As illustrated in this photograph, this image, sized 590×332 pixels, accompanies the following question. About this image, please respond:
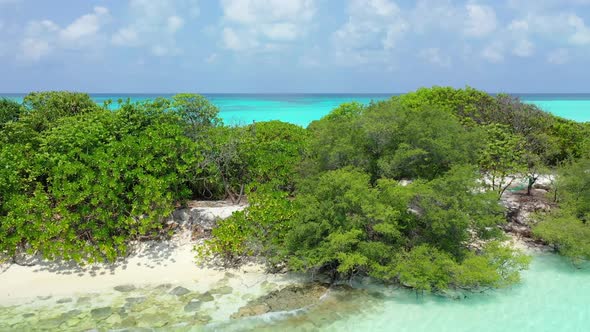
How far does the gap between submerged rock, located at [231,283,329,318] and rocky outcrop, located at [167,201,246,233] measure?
10.2 ft

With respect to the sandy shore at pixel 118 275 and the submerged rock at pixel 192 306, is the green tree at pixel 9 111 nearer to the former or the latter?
the sandy shore at pixel 118 275

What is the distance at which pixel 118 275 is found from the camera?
34.3ft

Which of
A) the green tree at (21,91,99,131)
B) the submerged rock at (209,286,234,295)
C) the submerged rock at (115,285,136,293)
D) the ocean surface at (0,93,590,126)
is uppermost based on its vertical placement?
the green tree at (21,91,99,131)

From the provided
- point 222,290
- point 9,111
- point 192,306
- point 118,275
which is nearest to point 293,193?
point 222,290

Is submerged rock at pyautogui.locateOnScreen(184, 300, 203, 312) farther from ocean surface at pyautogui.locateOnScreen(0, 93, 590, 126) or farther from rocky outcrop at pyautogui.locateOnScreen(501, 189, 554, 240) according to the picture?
rocky outcrop at pyautogui.locateOnScreen(501, 189, 554, 240)

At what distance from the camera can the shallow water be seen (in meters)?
8.59

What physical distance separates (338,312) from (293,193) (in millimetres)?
5320

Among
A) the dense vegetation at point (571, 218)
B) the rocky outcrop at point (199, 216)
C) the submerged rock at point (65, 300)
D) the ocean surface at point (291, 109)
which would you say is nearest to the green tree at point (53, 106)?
the ocean surface at point (291, 109)

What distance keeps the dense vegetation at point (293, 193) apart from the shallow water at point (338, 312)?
52cm

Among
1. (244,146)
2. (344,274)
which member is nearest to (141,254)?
(244,146)

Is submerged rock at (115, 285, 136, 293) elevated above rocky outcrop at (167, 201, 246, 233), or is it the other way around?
rocky outcrop at (167, 201, 246, 233)

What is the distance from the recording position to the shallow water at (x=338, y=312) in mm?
8594

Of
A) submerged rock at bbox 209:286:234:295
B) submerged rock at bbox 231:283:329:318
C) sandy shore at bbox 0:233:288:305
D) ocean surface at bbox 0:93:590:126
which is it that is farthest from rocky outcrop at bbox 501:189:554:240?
submerged rock at bbox 209:286:234:295

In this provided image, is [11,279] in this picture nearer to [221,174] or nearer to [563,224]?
[221,174]
